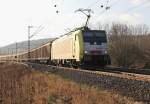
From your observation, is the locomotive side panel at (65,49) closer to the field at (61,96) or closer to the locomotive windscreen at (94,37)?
the locomotive windscreen at (94,37)

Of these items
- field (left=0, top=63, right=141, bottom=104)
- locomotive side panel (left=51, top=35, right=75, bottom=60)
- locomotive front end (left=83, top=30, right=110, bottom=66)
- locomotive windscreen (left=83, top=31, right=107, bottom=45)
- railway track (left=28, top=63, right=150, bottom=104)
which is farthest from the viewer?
locomotive side panel (left=51, top=35, right=75, bottom=60)

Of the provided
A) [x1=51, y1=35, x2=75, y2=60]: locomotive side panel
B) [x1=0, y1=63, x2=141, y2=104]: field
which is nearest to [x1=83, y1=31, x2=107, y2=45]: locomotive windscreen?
[x1=51, y1=35, x2=75, y2=60]: locomotive side panel

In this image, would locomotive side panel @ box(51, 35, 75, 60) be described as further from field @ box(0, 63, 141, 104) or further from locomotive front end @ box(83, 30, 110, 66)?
field @ box(0, 63, 141, 104)

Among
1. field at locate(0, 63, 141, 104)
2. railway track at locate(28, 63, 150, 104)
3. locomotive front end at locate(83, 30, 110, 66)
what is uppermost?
locomotive front end at locate(83, 30, 110, 66)

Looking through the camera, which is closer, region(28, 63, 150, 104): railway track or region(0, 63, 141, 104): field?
region(28, 63, 150, 104): railway track

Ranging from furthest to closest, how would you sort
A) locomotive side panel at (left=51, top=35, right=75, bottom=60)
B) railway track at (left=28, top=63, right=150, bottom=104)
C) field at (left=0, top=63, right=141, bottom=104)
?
1. locomotive side panel at (left=51, top=35, right=75, bottom=60)
2. field at (left=0, top=63, right=141, bottom=104)
3. railway track at (left=28, top=63, right=150, bottom=104)

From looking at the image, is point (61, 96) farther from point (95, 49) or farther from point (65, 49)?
point (65, 49)

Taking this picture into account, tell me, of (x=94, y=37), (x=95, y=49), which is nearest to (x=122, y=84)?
(x=95, y=49)

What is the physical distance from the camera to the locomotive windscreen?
2947 centimetres

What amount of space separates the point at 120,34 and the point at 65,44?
1437 inches

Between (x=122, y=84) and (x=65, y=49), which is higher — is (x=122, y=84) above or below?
below

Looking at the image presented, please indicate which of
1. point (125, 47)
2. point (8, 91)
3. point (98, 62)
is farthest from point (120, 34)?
point (8, 91)

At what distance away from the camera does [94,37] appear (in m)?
29.7

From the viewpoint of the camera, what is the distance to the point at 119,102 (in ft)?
42.7
